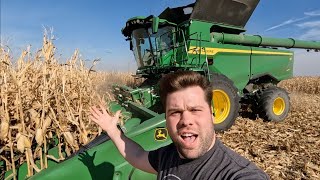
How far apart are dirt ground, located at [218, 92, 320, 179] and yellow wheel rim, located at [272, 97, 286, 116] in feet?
0.81

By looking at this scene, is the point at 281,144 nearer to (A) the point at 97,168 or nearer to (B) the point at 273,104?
(B) the point at 273,104

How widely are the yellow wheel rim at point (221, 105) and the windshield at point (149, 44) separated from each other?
1.48 meters

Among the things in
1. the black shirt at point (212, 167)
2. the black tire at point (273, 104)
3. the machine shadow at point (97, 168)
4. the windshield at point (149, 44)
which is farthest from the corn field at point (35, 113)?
the black tire at point (273, 104)

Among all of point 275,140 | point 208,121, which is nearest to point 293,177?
point 275,140

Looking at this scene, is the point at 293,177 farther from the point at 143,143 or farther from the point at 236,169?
the point at 236,169

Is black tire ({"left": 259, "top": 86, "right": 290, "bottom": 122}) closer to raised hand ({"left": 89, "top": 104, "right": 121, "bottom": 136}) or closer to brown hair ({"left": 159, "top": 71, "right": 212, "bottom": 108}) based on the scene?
raised hand ({"left": 89, "top": 104, "right": 121, "bottom": 136})

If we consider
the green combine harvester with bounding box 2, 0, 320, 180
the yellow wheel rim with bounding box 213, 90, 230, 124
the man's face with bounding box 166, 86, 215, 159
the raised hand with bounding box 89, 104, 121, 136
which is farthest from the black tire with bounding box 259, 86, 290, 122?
the man's face with bounding box 166, 86, 215, 159

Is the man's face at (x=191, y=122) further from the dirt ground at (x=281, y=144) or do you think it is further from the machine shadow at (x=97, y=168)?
the dirt ground at (x=281, y=144)

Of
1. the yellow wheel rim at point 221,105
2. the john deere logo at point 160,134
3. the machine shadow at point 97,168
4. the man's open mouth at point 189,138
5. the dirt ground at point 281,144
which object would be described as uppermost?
the man's open mouth at point 189,138

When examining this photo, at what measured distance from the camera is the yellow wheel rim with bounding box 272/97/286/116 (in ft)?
22.6

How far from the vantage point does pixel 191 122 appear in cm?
145

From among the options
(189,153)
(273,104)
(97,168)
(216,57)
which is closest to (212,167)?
(189,153)

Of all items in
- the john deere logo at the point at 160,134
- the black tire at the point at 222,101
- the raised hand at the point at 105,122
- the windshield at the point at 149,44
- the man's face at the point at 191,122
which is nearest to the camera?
the man's face at the point at 191,122

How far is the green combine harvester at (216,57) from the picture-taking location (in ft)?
18.0
